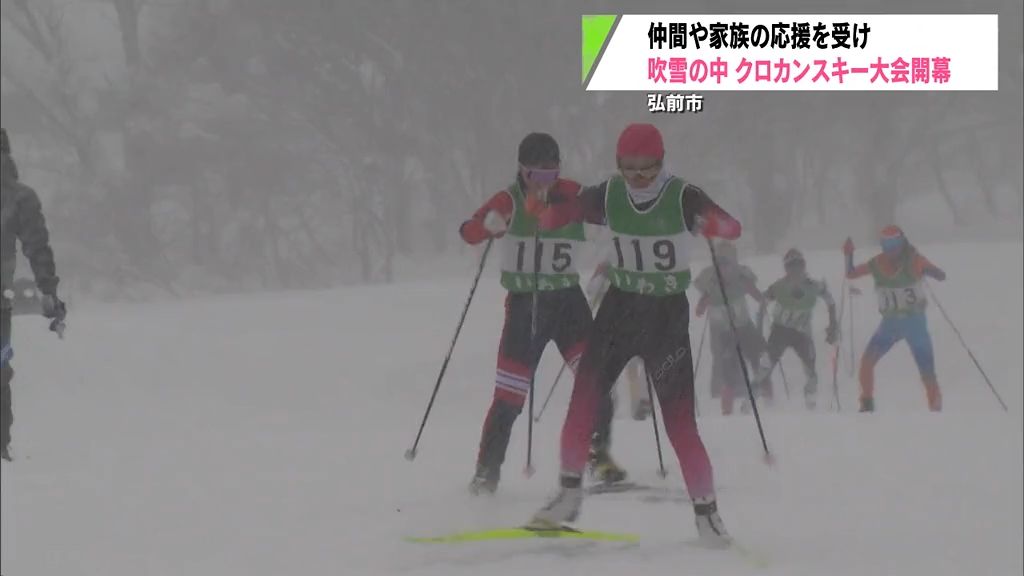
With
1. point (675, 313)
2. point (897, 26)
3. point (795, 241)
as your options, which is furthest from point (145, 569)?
point (795, 241)

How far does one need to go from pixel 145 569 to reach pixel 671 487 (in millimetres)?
3323

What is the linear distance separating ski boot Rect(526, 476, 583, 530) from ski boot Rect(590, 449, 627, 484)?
5.03 feet

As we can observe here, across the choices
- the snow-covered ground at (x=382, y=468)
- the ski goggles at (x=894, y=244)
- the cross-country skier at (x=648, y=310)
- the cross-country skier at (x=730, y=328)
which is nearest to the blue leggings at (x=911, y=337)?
the ski goggles at (x=894, y=244)

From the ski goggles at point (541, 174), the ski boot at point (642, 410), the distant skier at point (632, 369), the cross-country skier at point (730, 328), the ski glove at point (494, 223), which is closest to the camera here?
the ski glove at point (494, 223)

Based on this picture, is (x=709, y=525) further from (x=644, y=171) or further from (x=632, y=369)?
(x=632, y=369)

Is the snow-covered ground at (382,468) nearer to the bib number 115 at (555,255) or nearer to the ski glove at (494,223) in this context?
the bib number 115 at (555,255)

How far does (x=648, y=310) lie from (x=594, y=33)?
2562cm

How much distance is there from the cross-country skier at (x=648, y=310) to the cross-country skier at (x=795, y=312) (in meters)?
8.41

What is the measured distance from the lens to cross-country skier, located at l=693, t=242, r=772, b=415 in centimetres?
1428

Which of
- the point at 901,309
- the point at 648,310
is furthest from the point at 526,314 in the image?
the point at 901,309

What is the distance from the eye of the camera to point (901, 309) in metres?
13.2
